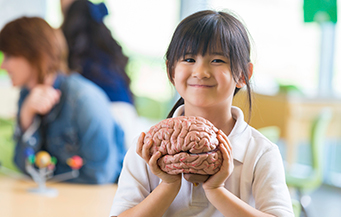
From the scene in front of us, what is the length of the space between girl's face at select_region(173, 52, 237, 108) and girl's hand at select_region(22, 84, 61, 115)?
1023 millimetres

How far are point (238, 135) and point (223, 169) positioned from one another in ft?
0.51

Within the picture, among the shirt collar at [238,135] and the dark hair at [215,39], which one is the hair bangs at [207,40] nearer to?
the dark hair at [215,39]

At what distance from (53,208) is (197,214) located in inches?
25.9

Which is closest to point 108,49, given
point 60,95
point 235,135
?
point 60,95

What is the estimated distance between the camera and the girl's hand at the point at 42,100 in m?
1.65

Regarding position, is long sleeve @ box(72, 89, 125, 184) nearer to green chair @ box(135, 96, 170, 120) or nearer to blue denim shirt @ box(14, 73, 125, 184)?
blue denim shirt @ box(14, 73, 125, 184)

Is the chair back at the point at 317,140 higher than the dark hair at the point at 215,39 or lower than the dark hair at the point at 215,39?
lower

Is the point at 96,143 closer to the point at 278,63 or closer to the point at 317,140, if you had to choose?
the point at 317,140

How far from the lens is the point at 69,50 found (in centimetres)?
274

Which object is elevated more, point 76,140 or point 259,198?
point 259,198

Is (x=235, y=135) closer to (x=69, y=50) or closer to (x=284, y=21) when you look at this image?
(x=69, y=50)

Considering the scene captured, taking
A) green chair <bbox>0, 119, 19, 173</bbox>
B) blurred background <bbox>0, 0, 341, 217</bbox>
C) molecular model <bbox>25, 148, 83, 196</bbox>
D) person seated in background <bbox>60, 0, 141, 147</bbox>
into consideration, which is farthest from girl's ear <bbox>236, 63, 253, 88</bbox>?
person seated in background <bbox>60, 0, 141, 147</bbox>

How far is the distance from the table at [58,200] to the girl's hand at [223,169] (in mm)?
596

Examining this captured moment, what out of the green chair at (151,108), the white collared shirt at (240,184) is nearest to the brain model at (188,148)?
the white collared shirt at (240,184)
